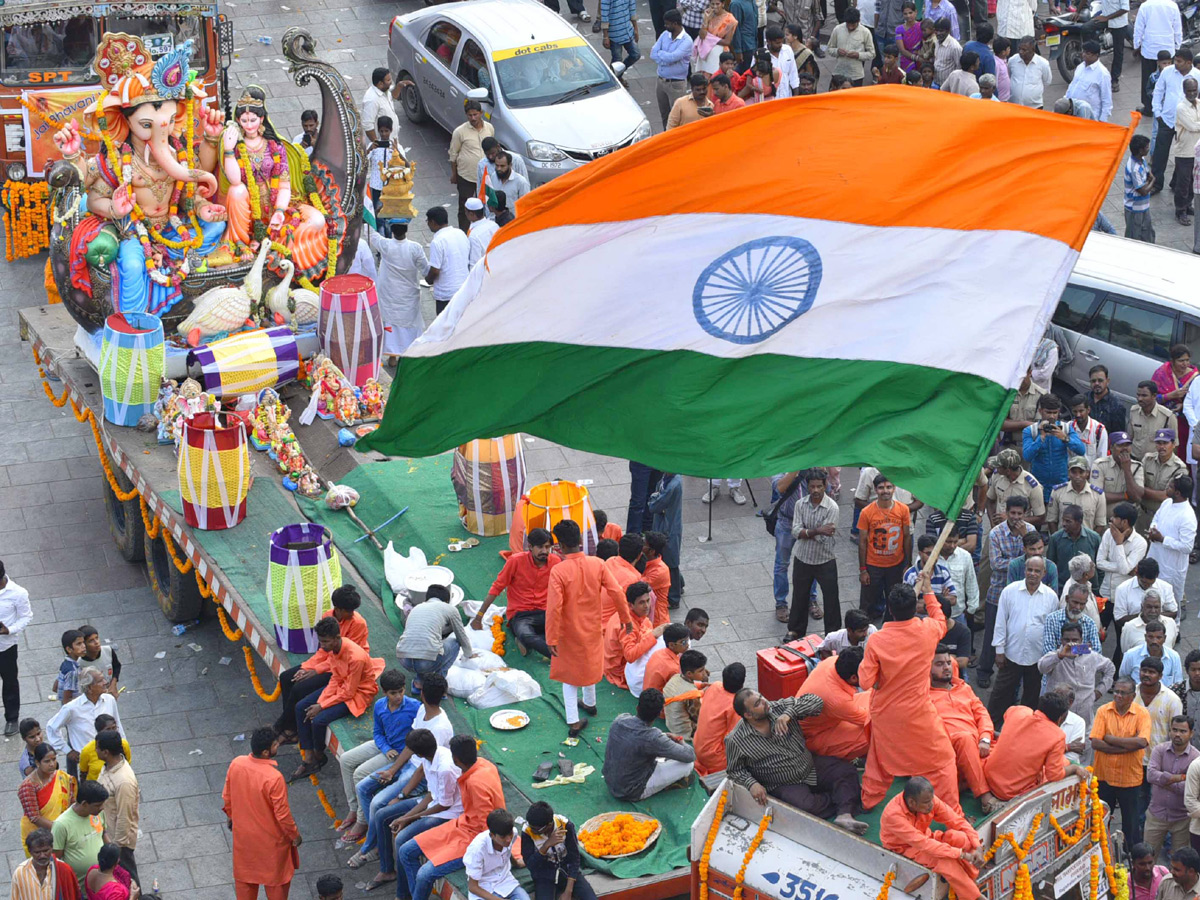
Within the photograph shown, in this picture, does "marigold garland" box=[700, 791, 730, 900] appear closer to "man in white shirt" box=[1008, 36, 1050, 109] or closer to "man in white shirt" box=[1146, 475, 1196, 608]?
"man in white shirt" box=[1146, 475, 1196, 608]

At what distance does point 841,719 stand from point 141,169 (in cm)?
855

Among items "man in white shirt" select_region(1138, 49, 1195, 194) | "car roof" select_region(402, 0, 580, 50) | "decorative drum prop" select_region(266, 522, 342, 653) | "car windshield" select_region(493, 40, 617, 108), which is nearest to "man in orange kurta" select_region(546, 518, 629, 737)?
"decorative drum prop" select_region(266, 522, 342, 653)

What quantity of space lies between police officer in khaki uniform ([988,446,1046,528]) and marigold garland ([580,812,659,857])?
4397mm

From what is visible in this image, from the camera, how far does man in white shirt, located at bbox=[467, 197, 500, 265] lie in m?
19.2

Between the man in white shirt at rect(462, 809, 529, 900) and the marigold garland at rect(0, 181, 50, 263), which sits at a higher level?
the marigold garland at rect(0, 181, 50, 263)

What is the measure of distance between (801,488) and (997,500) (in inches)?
59.7

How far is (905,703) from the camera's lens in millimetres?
12031

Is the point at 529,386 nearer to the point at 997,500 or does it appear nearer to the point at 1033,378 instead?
the point at 997,500

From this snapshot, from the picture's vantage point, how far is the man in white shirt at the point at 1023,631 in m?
14.9

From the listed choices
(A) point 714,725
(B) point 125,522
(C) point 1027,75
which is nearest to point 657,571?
(A) point 714,725

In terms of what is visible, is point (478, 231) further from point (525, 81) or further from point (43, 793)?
point (43, 793)

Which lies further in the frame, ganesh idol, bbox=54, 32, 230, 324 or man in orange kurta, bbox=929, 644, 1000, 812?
ganesh idol, bbox=54, 32, 230, 324

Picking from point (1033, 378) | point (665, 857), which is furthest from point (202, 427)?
point (1033, 378)

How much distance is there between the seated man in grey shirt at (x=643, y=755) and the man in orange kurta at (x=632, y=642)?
3.13ft
